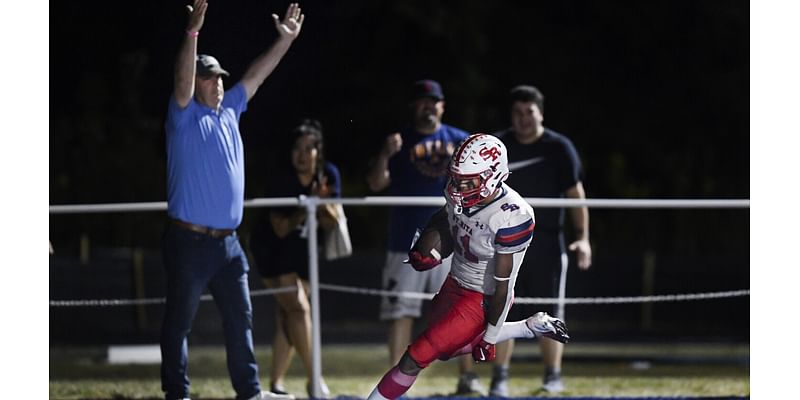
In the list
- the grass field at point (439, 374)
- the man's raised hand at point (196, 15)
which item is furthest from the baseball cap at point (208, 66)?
the grass field at point (439, 374)

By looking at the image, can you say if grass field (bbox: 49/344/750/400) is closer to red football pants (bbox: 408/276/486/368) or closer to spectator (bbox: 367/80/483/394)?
spectator (bbox: 367/80/483/394)

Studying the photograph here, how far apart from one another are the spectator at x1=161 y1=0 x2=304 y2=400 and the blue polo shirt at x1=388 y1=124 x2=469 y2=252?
1510 millimetres

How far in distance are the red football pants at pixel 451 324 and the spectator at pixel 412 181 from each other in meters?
2.08

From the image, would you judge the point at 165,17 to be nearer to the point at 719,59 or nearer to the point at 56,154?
the point at 56,154

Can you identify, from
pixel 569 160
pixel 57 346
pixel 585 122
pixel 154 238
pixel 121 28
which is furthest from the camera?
pixel 585 122

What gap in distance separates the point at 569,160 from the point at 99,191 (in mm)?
13927

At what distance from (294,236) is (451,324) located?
8.14ft

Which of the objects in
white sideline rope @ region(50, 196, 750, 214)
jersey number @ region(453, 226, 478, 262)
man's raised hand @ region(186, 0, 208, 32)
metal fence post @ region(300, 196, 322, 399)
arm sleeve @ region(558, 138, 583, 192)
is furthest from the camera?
arm sleeve @ region(558, 138, 583, 192)

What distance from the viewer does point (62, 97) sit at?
22.1 meters

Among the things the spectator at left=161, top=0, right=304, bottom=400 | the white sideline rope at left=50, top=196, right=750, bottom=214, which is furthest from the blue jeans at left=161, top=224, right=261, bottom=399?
the white sideline rope at left=50, top=196, right=750, bottom=214

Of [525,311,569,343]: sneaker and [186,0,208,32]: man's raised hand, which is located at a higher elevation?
[186,0,208,32]: man's raised hand

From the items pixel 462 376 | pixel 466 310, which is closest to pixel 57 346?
pixel 462 376

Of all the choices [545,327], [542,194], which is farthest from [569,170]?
[545,327]

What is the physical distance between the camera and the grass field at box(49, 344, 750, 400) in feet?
26.7
